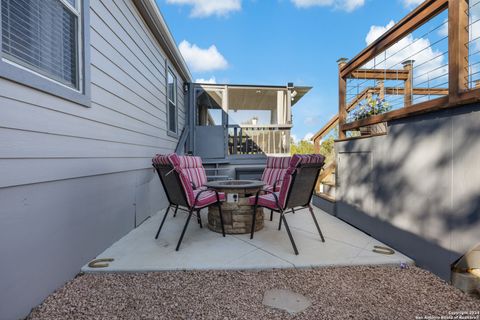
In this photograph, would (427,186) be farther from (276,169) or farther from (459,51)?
(276,169)

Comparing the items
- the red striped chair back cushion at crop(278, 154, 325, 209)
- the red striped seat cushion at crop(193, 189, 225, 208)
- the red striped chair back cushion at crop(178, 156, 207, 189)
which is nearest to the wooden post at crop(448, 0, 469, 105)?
the red striped chair back cushion at crop(278, 154, 325, 209)

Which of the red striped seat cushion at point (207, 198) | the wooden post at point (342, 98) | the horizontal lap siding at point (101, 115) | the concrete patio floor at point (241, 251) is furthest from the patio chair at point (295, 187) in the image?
the horizontal lap siding at point (101, 115)

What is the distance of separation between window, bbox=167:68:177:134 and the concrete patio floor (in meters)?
2.93

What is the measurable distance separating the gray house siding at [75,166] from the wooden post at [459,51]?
3093 millimetres

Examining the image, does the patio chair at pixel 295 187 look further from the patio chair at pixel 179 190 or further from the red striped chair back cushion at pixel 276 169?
the red striped chair back cushion at pixel 276 169

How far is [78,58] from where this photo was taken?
229 centimetres

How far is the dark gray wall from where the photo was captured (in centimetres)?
186

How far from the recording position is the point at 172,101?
5836 mm

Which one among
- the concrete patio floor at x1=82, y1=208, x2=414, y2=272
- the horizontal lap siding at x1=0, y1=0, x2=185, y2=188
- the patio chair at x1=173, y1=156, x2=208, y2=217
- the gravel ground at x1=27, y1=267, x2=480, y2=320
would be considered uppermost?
the horizontal lap siding at x1=0, y1=0, x2=185, y2=188

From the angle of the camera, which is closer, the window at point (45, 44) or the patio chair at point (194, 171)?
the window at point (45, 44)

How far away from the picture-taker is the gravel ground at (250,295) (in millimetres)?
1615

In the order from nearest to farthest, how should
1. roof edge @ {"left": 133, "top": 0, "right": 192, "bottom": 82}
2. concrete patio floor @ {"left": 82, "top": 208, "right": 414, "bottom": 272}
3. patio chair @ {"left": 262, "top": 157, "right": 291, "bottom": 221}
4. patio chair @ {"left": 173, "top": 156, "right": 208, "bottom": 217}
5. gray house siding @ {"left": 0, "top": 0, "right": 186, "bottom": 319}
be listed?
gray house siding @ {"left": 0, "top": 0, "right": 186, "bottom": 319}
concrete patio floor @ {"left": 82, "top": 208, "right": 414, "bottom": 272}
roof edge @ {"left": 133, "top": 0, "right": 192, "bottom": 82}
patio chair @ {"left": 173, "top": 156, "right": 208, "bottom": 217}
patio chair @ {"left": 262, "top": 157, "right": 291, "bottom": 221}

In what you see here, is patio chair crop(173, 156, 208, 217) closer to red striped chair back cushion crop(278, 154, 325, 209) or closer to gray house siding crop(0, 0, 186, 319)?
gray house siding crop(0, 0, 186, 319)

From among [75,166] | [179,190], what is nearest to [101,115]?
[75,166]
